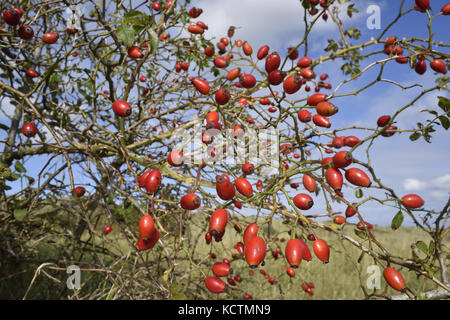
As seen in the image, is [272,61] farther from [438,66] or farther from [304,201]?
[438,66]

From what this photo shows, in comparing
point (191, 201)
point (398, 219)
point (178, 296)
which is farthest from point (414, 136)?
point (178, 296)

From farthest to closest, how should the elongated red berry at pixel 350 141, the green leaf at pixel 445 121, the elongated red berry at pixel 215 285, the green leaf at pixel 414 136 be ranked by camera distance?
the green leaf at pixel 414 136
the green leaf at pixel 445 121
the elongated red berry at pixel 350 141
the elongated red berry at pixel 215 285

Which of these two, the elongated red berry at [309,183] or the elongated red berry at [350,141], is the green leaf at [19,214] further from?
the elongated red berry at [350,141]

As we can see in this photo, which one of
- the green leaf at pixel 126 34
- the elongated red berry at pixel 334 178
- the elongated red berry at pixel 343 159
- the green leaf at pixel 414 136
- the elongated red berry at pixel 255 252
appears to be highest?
the green leaf at pixel 126 34

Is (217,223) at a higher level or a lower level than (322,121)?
lower

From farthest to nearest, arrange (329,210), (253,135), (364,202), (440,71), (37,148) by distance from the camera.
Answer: (37,148), (440,71), (329,210), (253,135), (364,202)

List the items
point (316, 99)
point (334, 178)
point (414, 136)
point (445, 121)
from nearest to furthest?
point (334, 178)
point (316, 99)
point (445, 121)
point (414, 136)

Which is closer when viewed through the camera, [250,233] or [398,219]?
[250,233]

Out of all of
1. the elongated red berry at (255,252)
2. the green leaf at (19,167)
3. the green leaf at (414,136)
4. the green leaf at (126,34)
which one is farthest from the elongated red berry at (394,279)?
the green leaf at (19,167)

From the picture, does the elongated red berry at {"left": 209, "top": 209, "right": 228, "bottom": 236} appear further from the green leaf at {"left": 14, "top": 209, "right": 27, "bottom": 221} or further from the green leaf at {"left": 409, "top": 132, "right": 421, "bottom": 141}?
the green leaf at {"left": 14, "top": 209, "right": 27, "bottom": 221}
